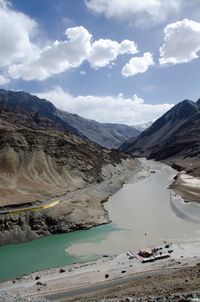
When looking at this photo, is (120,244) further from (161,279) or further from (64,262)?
(161,279)

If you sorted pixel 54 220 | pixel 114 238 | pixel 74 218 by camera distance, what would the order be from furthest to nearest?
1. pixel 74 218
2. pixel 54 220
3. pixel 114 238

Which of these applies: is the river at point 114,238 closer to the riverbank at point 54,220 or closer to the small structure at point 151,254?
the riverbank at point 54,220

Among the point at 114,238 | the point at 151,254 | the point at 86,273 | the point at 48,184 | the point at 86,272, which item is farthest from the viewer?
the point at 48,184

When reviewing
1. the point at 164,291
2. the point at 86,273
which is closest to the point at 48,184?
the point at 86,273

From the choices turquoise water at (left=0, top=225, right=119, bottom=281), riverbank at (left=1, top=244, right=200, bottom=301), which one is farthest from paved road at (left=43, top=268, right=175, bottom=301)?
turquoise water at (left=0, top=225, right=119, bottom=281)

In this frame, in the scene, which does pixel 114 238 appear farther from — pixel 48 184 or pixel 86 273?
pixel 48 184
